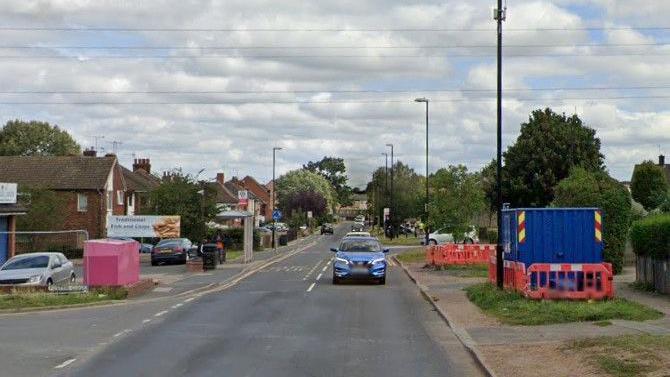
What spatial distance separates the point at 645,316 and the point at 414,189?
90353 mm

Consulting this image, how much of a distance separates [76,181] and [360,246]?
35.9 metres

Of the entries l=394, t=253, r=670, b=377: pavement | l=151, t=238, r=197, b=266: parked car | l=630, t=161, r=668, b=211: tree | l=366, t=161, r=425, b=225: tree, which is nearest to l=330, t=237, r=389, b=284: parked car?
l=394, t=253, r=670, b=377: pavement

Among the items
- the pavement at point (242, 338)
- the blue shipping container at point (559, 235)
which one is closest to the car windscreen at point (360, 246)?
the pavement at point (242, 338)

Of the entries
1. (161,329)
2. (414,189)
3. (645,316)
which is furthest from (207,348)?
(414,189)

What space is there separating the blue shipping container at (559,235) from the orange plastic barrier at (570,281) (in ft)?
2.57

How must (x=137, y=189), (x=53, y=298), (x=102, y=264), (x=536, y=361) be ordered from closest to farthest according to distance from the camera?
(x=536, y=361) → (x=53, y=298) → (x=102, y=264) → (x=137, y=189)

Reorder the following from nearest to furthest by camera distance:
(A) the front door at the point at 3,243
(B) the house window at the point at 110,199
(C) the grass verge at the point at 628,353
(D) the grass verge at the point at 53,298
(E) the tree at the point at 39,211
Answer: (C) the grass verge at the point at 628,353 → (D) the grass verge at the point at 53,298 → (A) the front door at the point at 3,243 → (E) the tree at the point at 39,211 → (B) the house window at the point at 110,199

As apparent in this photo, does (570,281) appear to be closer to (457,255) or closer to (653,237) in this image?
(653,237)

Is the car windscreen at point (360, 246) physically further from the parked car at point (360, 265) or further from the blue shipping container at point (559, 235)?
the blue shipping container at point (559, 235)

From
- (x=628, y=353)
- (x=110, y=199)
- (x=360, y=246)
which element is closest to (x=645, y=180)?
(x=110, y=199)

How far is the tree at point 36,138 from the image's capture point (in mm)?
102375

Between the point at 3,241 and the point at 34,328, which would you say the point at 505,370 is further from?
the point at 3,241

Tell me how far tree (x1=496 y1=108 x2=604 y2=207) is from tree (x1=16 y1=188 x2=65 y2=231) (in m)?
31.6

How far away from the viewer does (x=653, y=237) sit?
22.7m
